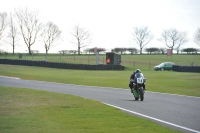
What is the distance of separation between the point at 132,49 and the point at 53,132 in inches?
3577

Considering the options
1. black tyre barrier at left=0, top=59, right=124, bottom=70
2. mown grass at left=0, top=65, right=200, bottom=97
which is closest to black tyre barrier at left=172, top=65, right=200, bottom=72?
mown grass at left=0, top=65, right=200, bottom=97

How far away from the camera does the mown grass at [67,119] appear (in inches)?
395

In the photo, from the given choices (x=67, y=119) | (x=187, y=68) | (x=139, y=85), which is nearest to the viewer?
(x=67, y=119)

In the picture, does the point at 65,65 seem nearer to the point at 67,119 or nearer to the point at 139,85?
the point at 139,85

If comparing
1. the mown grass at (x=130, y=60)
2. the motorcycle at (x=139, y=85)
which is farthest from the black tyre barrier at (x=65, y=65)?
the motorcycle at (x=139, y=85)

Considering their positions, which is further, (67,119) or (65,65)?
(65,65)

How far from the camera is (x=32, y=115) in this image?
1248 cm

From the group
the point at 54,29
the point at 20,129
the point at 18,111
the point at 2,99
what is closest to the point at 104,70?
the point at 2,99

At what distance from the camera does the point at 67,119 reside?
464 inches

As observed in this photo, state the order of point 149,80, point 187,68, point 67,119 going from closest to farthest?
point 67,119 < point 149,80 < point 187,68

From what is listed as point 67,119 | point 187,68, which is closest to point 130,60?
point 187,68

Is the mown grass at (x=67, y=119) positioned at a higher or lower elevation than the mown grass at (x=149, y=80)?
higher

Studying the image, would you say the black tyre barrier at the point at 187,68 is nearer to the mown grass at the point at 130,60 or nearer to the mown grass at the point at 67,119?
the mown grass at the point at 130,60

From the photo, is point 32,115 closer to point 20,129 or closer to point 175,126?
point 20,129
